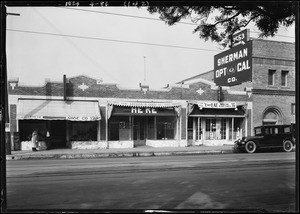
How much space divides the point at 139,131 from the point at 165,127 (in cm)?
207

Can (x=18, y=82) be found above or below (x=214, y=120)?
above

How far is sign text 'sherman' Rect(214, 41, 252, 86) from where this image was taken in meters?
6.14

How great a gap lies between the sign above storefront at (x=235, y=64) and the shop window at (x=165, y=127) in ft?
48.5

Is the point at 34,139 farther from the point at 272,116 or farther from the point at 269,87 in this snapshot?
the point at 272,116

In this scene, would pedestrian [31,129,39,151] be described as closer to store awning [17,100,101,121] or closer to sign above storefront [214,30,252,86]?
store awning [17,100,101,121]

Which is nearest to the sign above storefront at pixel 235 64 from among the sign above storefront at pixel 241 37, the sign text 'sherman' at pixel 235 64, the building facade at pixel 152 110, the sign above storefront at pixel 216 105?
the sign text 'sherman' at pixel 235 64

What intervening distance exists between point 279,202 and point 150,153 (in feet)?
42.6

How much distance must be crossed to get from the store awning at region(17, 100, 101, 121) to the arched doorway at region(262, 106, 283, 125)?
1386 centimetres

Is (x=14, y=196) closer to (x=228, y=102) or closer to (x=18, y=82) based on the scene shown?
(x=18, y=82)

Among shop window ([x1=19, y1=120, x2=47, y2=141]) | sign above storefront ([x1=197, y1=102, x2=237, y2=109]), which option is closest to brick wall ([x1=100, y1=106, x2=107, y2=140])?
shop window ([x1=19, y1=120, x2=47, y2=141])

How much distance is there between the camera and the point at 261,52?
21609mm

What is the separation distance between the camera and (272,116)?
23.9 m

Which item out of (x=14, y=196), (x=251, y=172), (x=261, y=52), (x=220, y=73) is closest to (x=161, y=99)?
(x=261, y=52)

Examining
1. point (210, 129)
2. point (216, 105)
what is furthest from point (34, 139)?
point (216, 105)
